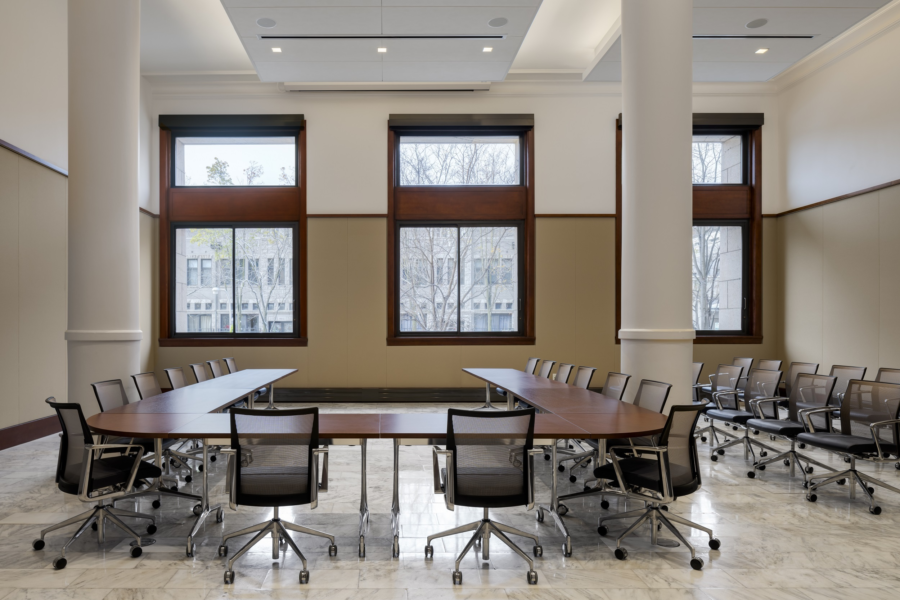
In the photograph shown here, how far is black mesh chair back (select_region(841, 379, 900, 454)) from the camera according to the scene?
14.8 feet

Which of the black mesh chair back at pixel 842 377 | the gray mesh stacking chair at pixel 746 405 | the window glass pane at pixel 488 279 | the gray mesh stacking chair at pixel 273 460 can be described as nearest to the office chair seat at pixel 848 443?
the gray mesh stacking chair at pixel 746 405

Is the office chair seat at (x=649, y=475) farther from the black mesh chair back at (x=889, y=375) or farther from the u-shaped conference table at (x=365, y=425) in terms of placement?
the black mesh chair back at (x=889, y=375)

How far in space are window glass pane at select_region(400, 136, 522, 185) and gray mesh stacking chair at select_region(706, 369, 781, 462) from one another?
5.44 m

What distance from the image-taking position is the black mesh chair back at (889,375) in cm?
580

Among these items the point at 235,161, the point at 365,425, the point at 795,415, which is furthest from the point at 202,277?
the point at 795,415

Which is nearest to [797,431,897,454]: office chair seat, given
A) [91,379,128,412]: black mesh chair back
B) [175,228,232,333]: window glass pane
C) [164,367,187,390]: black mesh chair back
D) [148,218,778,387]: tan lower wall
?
[148,218,778,387]: tan lower wall

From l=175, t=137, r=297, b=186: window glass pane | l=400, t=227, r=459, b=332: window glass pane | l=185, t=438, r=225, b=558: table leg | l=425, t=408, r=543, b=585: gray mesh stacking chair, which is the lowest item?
l=185, t=438, r=225, b=558: table leg

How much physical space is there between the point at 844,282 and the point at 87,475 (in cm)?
989

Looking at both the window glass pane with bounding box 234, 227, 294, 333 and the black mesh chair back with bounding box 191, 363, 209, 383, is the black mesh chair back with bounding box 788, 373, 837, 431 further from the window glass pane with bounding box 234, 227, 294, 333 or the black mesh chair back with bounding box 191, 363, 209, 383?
the window glass pane with bounding box 234, 227, 294, 333

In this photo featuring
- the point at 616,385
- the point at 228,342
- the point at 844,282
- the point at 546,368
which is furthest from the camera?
the point at 228,342

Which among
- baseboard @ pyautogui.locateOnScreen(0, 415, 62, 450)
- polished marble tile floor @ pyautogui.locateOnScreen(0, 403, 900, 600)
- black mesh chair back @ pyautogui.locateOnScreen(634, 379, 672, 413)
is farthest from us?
baseboard @ pyautogui.locateOnScreen(0, 415, 62, 450)

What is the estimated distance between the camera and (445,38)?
294 inches

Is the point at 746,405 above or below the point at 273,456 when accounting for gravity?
below

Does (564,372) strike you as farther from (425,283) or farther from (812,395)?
(425,283)
